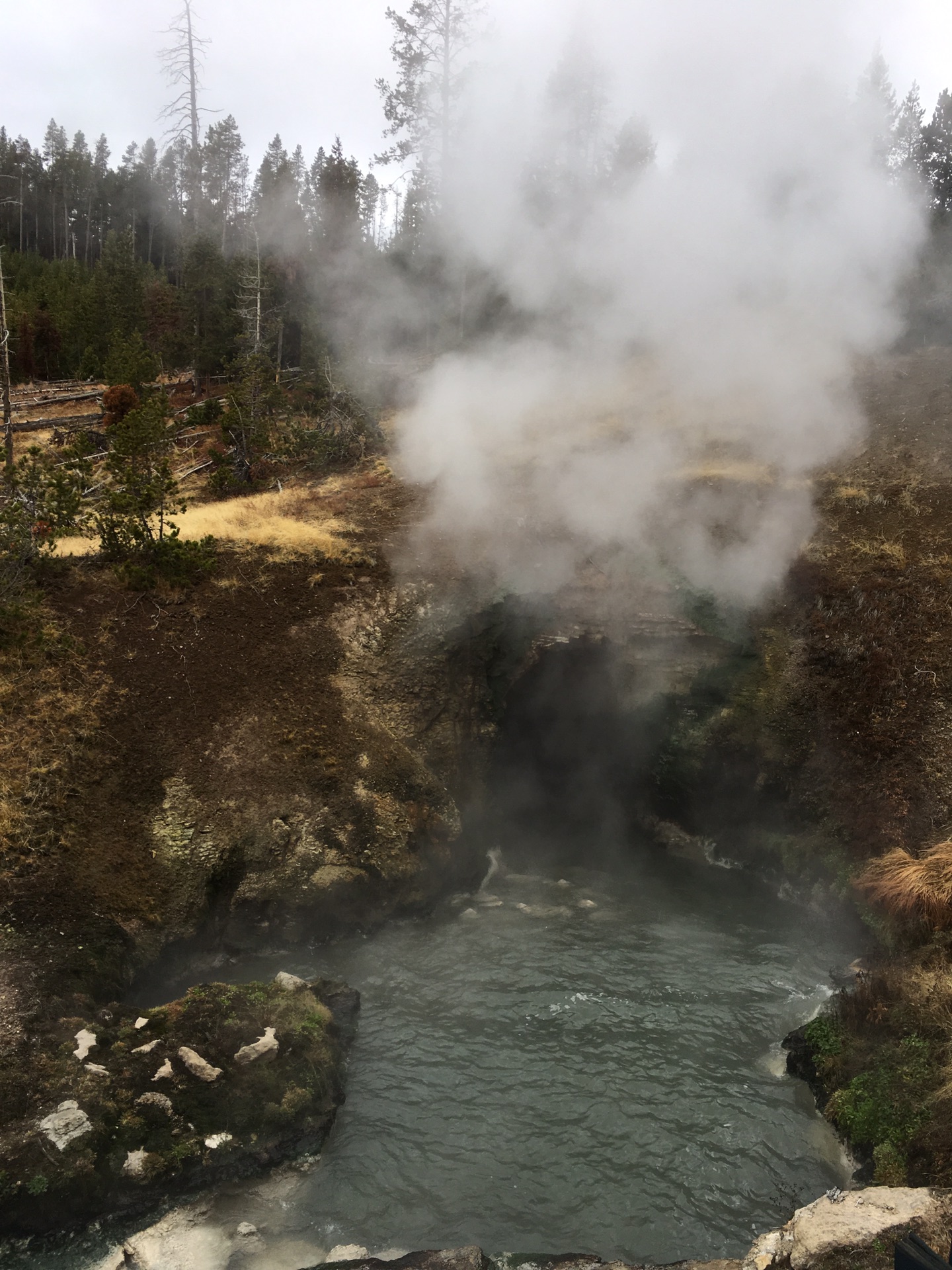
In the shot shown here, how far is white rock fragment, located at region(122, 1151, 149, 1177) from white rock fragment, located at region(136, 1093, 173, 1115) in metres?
0.46

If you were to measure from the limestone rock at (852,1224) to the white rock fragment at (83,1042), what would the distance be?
295 inches

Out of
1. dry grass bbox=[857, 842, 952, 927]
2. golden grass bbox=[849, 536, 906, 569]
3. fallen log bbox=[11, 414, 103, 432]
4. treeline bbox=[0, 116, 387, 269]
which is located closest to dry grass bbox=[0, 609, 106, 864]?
dry grass bbox=[857, 842, 952, 927]

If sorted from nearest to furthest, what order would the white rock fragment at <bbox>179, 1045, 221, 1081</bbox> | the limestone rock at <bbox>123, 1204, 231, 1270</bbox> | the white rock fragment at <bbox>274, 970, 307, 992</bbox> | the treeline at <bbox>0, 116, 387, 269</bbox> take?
the limestone rock at <bbox>123, 1204, 231, 1270</bbox> → the white rock fragment at <bbox>179, 1045, 221, 1081</bbox> → the white rock fragment at <bbox>274, 970, 307, 992</bbox> → the treeline at <bbox>0, 116, 387, 269</bbox>

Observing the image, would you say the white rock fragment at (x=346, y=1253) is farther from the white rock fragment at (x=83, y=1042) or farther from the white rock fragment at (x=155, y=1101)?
the white rock fragment at (x=83, y=1042)

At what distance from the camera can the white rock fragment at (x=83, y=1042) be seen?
9.80 meters

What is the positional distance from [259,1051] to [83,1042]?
2.07m

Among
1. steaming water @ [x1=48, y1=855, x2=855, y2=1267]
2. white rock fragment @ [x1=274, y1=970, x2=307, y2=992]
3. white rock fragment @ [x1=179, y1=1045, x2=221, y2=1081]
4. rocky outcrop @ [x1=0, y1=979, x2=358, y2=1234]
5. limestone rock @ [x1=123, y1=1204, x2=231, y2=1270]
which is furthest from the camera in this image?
white rock fragment @ [x1=274, y1=970, x2=307, y2=992]

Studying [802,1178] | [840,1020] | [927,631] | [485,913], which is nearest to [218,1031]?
[485,913]

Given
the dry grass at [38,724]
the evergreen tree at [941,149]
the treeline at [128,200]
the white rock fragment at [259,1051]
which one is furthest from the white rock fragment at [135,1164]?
the treeline at [128,200]

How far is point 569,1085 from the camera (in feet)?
35.6

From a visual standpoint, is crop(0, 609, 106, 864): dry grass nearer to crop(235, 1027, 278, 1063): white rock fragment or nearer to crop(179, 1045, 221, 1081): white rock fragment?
crop(179, 1045, 221, 1081): white rock fragment

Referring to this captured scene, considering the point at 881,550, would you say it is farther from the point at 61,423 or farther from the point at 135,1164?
the point at 61,423

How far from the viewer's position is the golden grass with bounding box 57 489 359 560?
19.0 meters

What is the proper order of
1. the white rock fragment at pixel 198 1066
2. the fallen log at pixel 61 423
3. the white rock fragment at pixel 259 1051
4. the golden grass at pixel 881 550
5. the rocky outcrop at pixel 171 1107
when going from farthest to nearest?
the fallen log at pixel 61 423 → the golden grass at pixel 881 550 → the white rock fragment at pixel 259 1051 → the white rock fragment at pixel 198 1066 → the rocky outcrop at pixel 171 1107
